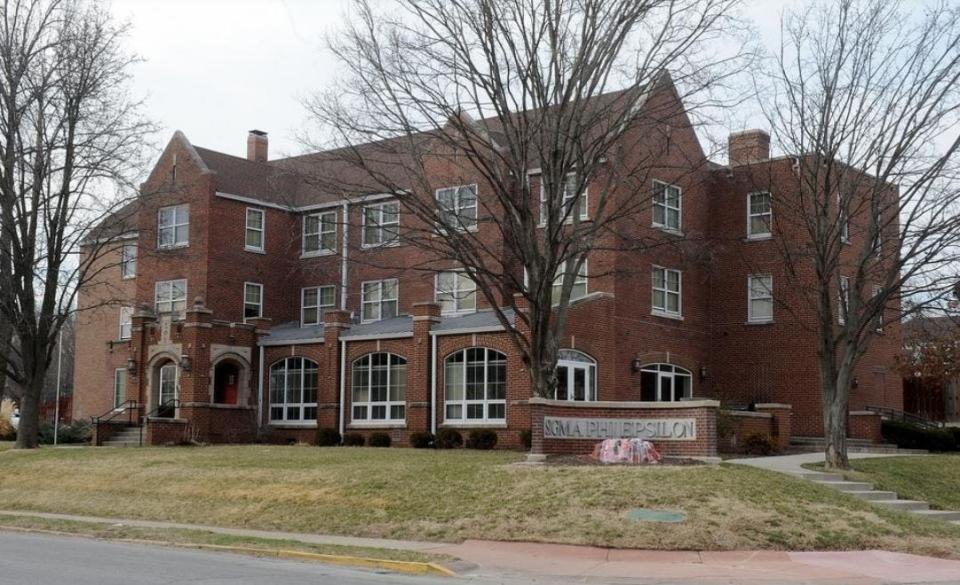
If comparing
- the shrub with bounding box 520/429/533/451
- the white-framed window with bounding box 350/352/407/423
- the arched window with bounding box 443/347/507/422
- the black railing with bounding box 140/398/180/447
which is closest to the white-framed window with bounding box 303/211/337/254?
the white-framed window with bounding box 350/352/407/423

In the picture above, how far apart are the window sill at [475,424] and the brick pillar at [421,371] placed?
1.63 feet

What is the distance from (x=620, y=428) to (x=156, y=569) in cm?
1173

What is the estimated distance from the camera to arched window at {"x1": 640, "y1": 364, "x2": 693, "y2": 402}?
3503 cm

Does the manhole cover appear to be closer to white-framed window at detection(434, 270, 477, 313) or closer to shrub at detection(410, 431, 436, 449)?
shrub at detection(410, 431, 436, 449)

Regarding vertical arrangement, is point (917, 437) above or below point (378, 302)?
below

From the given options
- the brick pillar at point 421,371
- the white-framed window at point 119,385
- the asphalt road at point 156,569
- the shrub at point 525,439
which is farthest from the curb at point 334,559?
the white-framed window at point 119,385

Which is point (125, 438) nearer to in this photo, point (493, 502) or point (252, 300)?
point (252, 300)

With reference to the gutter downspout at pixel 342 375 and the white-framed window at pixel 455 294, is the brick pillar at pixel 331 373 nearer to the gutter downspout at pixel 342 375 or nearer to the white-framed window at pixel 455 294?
the gutter downspout at pixel 342 375

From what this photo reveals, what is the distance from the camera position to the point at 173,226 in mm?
42188

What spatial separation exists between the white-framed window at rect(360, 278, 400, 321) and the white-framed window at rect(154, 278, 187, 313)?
6877 mm

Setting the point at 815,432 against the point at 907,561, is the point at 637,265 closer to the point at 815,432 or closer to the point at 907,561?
the point at 815,432

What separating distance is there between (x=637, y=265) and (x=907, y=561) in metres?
19.5

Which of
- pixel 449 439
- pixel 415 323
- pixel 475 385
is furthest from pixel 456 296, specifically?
pixel 449 439

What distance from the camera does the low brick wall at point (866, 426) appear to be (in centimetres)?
3462
